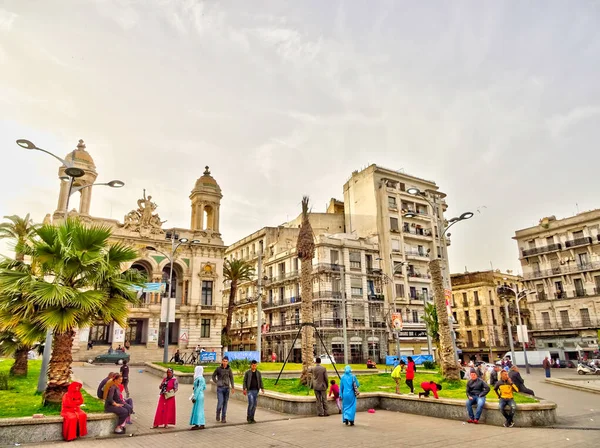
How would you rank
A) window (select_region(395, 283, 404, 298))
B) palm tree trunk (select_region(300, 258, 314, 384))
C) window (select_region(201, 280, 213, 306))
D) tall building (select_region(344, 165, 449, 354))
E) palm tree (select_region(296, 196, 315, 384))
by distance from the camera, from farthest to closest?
window (select_region(395, 283, 404, 298))
tall building (select_region(344, 165, 449, 354))
window (select_region(201, 280, 213, 306))
palm tree (select_region(296, 196, 315, 384))
palm tree trunk (select_region(300, 258, 314, 384))

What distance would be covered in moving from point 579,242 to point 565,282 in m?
5.08

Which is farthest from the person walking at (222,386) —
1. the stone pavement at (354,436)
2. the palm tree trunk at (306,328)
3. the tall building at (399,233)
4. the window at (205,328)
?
the tall building at (399,233)

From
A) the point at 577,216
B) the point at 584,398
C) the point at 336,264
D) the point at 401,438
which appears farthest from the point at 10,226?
the point at 577,216

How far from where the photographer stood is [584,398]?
17938mm

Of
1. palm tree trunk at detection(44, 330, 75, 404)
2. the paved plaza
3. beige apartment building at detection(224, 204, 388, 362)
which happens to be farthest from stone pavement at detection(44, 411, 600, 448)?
beige apartment building at detection(224, 204, 388, 362)

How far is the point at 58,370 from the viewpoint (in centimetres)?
1086

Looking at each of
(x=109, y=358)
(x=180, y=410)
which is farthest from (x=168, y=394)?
(x=109, y=358)

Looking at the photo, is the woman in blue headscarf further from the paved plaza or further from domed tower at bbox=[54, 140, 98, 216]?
domed tower at bbox=[54, 140, 98, 216]

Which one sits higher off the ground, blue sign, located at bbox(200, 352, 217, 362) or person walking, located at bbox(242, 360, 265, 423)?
blue sign, located at bbox(200, 352, 217, 362)

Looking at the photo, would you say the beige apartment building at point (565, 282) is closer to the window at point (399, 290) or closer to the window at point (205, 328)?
the window at point (399, 290)

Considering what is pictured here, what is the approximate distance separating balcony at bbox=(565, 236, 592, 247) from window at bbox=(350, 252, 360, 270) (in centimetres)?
2568

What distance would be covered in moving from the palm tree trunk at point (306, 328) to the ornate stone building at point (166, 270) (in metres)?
29.9

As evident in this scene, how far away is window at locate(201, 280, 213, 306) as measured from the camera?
50.6 m

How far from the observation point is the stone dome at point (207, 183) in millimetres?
54188
